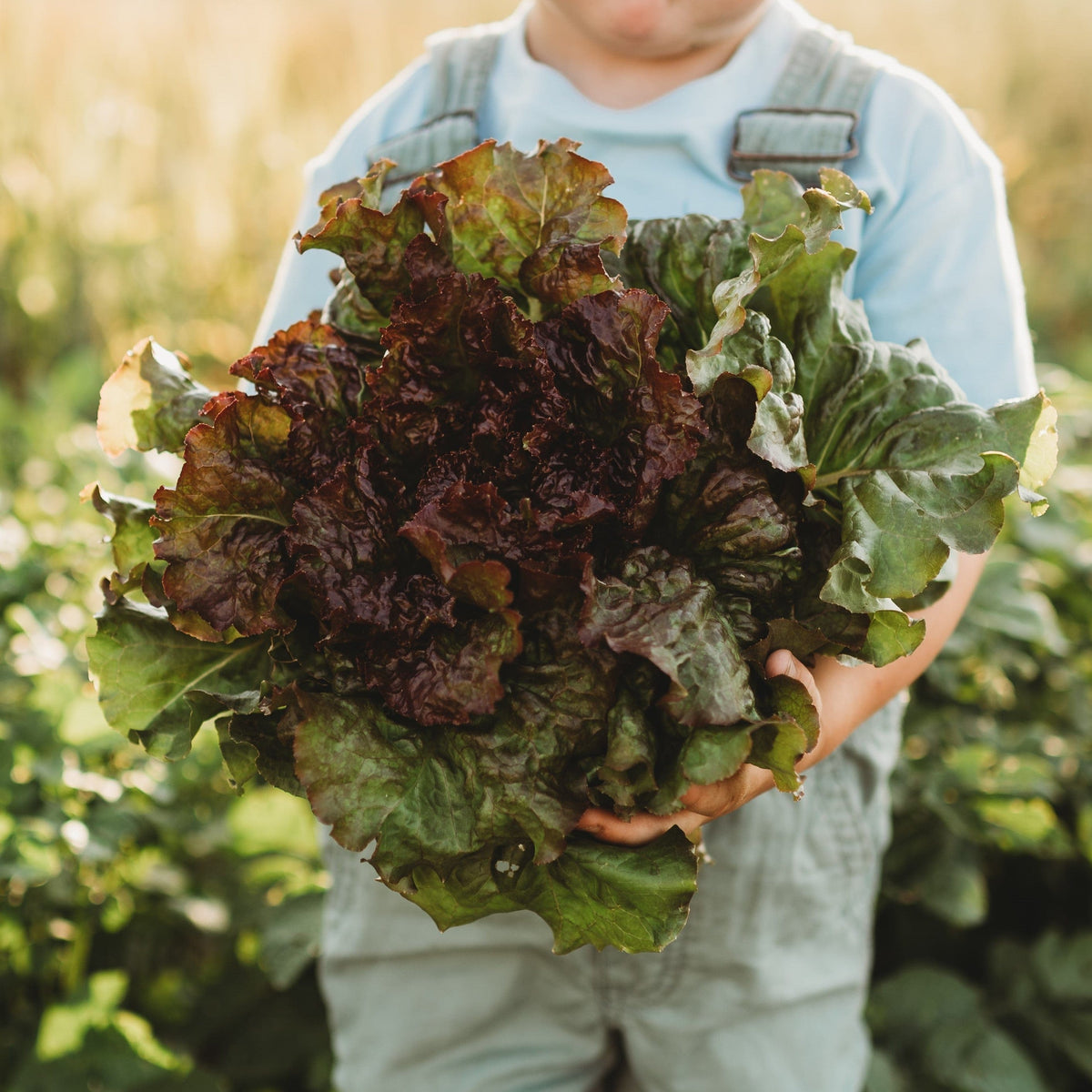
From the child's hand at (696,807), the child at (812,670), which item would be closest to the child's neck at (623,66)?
the child at (812,670)

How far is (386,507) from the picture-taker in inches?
37.9

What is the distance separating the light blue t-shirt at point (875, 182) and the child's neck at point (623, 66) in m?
0.02

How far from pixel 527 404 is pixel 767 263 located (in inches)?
9.6

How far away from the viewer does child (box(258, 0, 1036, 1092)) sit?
127 cm

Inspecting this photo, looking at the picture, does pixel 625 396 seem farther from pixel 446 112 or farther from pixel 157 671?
pixel 446 112

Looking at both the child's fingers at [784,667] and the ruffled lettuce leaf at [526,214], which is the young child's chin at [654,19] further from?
the child's fingers at [784,667]

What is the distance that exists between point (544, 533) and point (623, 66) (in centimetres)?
77

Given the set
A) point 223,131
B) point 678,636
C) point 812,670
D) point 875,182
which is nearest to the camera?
point 678,636

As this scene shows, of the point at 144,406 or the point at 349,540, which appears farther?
the point at 144,406

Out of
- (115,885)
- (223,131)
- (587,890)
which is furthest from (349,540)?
(223,131)

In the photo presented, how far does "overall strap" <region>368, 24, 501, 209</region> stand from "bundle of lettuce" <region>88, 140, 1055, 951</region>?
34 cm

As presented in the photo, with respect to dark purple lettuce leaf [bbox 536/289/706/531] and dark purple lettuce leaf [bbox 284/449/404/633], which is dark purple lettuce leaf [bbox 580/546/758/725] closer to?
dark purple lettuce leaf [bbox 536/289/706/531]

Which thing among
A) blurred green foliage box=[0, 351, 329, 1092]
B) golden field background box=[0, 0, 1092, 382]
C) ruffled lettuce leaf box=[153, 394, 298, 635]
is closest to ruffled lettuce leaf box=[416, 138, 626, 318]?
ruffled lettuce leaf box=[153, 394, 298, 635]

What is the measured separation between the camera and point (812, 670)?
110 centimetres
